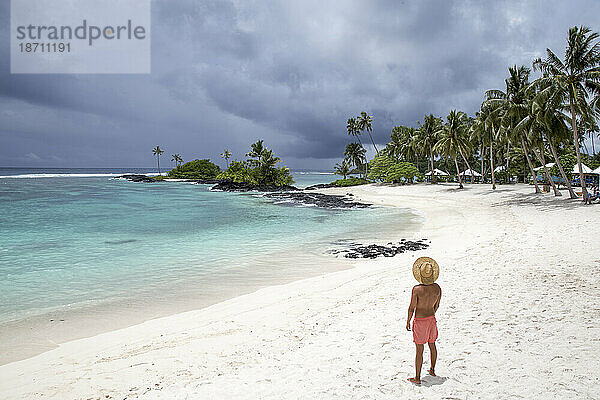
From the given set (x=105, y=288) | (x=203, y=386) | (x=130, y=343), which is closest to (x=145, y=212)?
(x=105, y=288)

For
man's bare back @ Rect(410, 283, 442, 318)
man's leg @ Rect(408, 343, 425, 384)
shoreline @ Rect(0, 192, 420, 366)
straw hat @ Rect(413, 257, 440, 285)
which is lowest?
shoreline @ Rect(0, 192, 420, 366)

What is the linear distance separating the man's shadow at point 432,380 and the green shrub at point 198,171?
128m

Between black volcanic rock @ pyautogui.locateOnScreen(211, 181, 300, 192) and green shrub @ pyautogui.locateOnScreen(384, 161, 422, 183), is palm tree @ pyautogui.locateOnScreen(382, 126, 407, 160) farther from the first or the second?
black volcanic rock @ pyautogui.locateOnScreen(211, 181, 300, 192)

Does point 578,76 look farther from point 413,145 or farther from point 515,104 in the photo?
point 413,145

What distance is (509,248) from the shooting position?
13148 mm

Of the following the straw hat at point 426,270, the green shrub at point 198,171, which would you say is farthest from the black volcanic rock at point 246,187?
the straw hat at point 426,270

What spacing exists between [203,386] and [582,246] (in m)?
13.9

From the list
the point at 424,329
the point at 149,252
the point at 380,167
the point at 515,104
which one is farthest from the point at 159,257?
the point at 380,167

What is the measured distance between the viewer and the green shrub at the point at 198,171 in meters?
129

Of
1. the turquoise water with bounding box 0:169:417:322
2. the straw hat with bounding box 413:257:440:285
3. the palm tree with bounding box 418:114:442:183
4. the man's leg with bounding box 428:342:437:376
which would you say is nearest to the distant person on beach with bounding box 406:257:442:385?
the straw hat with bounding box 413:257:440:285

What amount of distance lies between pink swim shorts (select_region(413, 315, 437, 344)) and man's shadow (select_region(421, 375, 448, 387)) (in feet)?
2.28

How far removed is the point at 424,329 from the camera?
170 inches

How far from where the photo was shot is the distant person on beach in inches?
161

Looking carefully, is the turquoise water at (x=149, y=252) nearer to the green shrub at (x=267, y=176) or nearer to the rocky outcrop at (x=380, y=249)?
the rocky outcrop at (x=380, y=249)
